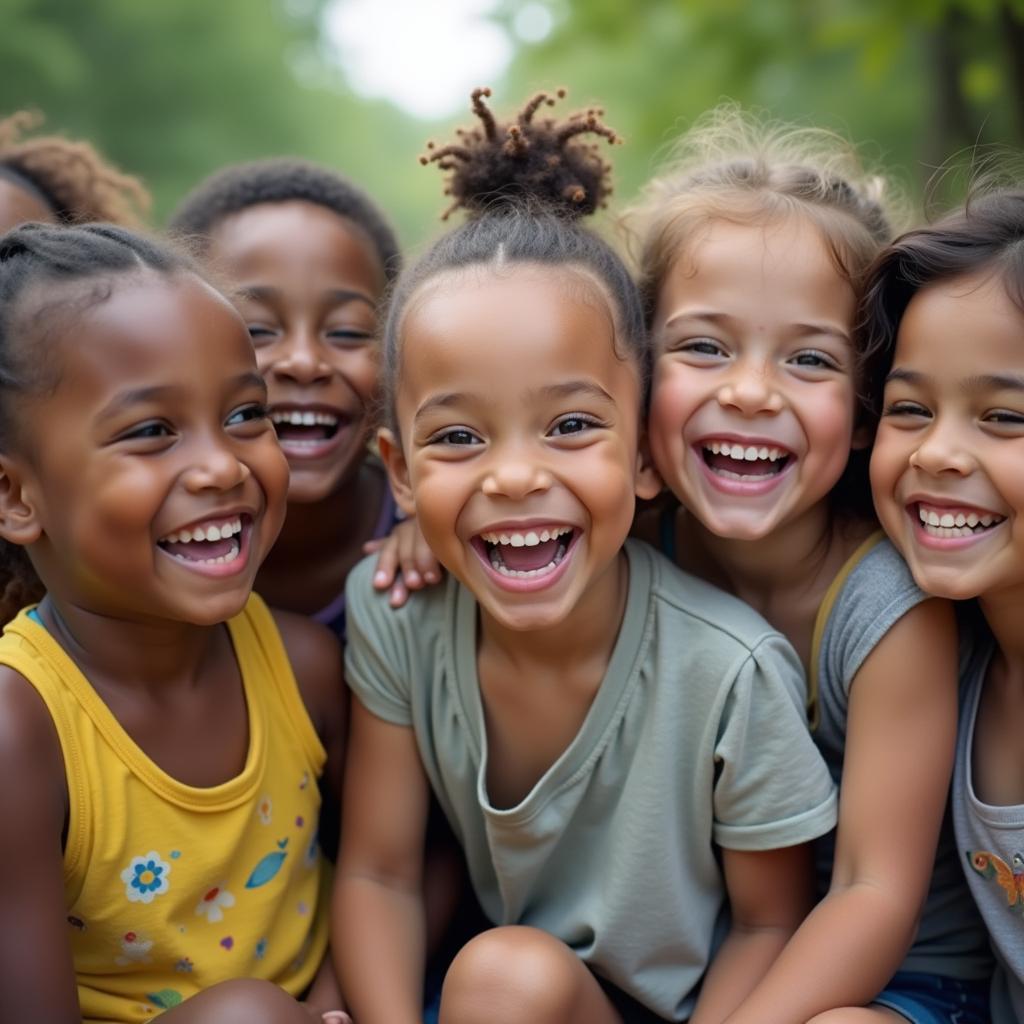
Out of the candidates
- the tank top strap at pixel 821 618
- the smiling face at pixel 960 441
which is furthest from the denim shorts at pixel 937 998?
the smiling face at pixel 960 441

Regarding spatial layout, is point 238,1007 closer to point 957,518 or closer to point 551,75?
point 957,518

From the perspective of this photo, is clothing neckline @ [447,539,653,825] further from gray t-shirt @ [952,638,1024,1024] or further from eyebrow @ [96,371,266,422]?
eyebrow @ [96,371,266,422]

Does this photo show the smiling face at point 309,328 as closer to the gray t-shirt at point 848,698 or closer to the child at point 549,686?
the child at point 549,686

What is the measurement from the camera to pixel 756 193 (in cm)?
231

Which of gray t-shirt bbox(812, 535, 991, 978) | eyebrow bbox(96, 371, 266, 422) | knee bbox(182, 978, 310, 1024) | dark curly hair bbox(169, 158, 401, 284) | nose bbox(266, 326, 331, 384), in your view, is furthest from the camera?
dark curly hair bbox(169, 158, 401, 284)

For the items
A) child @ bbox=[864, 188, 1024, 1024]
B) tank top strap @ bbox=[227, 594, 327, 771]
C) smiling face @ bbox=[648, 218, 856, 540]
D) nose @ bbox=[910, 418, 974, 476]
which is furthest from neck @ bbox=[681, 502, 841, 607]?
tank top strap @ bbox=[227, 594, 327, 771]

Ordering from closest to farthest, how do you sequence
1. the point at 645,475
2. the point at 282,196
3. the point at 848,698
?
the point at 848,698, the point at 645,475, the point at 282,196

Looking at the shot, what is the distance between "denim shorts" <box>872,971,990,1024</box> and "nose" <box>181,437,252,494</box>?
130 cm

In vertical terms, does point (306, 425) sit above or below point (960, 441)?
above

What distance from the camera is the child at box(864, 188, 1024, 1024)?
6.42 feet

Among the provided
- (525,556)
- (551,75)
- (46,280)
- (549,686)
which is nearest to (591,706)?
Answer: (549,686)

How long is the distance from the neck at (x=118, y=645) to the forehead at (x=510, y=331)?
1.85ft

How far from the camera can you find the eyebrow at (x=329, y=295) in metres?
2.62

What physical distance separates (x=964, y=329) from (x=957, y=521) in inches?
11.3
